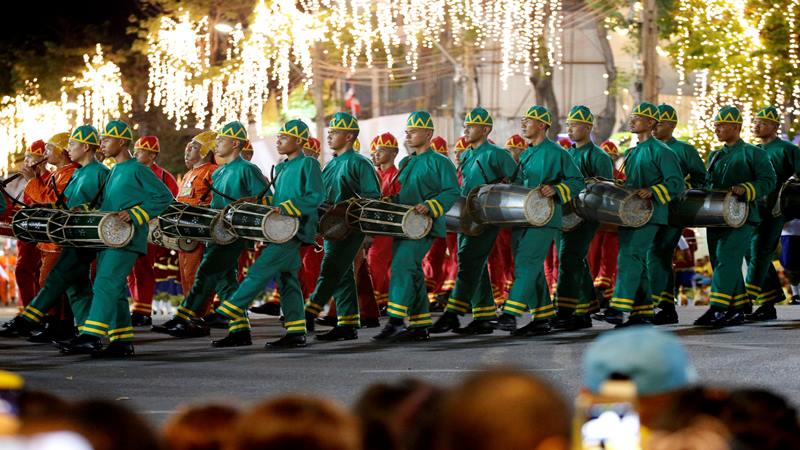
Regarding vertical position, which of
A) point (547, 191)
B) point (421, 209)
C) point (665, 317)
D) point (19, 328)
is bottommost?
point (665, 317)

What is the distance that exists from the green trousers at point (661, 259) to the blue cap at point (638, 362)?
10.2 metres

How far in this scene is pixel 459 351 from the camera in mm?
12375

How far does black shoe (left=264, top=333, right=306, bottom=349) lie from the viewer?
13109 mm

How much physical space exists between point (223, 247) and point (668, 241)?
154 inches

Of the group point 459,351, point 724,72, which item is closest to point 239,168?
point 459,351

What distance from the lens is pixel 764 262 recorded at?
1474 cm

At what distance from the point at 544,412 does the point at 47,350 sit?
10641 mm

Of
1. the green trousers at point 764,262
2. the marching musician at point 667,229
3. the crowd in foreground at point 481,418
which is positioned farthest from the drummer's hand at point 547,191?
the crowd in foreground at point 481,418

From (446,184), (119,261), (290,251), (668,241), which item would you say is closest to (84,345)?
(119,261)

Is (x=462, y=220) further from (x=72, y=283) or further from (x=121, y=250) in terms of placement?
(x=72, y=283)

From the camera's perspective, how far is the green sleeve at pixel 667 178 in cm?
1360

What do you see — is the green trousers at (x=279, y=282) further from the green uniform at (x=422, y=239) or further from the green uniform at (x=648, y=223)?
the green uniform at (x=648, y=223)

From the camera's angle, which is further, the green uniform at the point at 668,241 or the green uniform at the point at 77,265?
the green uniform at the point at 668,241

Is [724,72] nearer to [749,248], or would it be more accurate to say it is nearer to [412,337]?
[749,248]
